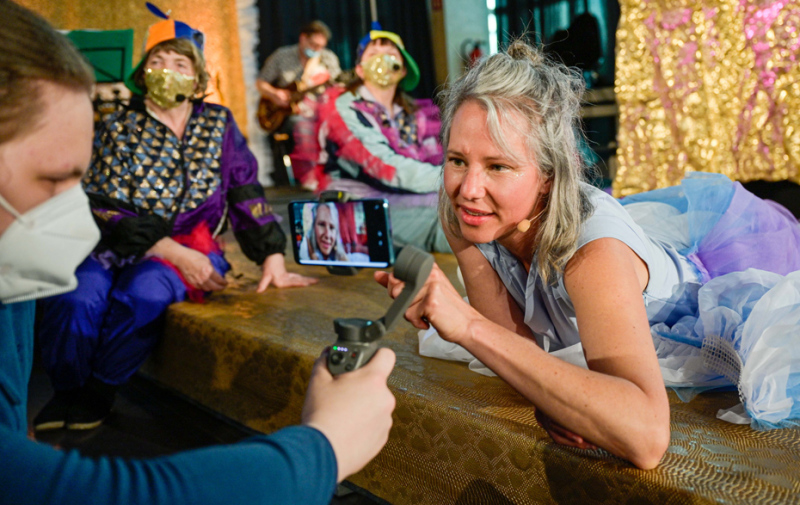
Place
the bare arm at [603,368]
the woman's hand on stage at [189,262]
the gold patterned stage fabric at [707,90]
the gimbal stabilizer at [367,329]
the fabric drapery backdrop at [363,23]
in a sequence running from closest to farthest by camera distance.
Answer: the gimbal stabilizer at [367,329] → the bare arm at [603,368] → the woman's hand on stage at [189,262] → the gold patterned stage fabric at [707,90] → the fabric drapery backdrop at [363,23]

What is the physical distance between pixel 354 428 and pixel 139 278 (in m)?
1.46

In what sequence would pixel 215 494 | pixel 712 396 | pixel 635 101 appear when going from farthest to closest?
1. pixel 635 101
2. pixel 712 396
3. pixel 215 494

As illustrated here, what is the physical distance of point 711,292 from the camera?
1.14m

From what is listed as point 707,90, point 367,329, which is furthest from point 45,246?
point 707,90

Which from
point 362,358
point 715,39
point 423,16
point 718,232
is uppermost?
point 423,16

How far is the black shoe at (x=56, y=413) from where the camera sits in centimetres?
172

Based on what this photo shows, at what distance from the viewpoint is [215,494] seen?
1.70 feet

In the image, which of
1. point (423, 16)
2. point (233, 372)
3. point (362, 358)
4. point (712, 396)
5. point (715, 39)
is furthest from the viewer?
point (423, 16)

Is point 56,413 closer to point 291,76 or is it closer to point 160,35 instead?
point 160,35

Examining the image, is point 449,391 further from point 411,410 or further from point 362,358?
point 362,358

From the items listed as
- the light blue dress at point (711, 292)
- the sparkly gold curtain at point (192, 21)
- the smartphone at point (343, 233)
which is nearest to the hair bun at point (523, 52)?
the light blue dress at point (711, 292)

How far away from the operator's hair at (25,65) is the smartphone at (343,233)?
1327 mm

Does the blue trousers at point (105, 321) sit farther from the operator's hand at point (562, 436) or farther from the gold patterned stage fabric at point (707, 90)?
the gold patterned stage fabric at point (707, 90)

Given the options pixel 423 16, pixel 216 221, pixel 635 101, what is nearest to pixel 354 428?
pixel 216 221
